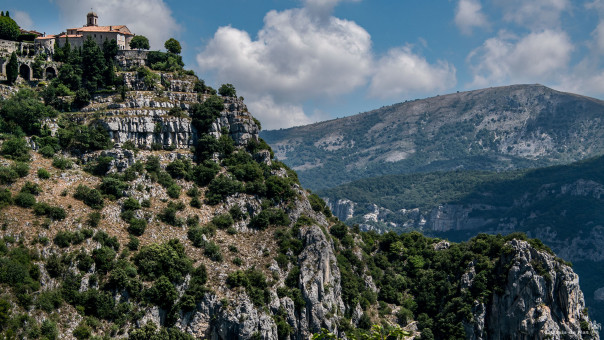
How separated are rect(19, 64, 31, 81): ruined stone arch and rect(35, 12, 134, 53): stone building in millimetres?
9280

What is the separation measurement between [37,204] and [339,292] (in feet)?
186

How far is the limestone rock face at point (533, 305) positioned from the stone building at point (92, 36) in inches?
3978

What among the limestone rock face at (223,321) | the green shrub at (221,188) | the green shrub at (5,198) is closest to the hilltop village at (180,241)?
the limestone rock face at (223,321)

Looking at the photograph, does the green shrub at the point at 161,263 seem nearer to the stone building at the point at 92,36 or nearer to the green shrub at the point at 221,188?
the green shrub at the point at 221,188

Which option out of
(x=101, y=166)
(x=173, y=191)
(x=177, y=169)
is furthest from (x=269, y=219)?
(x=101, y=166)

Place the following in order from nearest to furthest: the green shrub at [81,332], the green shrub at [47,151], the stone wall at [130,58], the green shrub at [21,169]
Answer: the green shrub at [81,332]
the green shrub at [21,169]
the green shrub at [47,151]
the stone wall at [130,58]

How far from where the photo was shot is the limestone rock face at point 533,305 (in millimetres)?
119812

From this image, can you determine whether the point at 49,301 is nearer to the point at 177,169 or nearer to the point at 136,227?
the point at 136,227

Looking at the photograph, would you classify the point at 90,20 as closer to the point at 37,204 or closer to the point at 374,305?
the point at 37,204

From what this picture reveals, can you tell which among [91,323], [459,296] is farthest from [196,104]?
[459,296]

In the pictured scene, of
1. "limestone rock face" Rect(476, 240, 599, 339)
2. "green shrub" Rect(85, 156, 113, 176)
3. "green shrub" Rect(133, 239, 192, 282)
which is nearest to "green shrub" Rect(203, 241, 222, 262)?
"green shrub" Rect(133, 239, 192, 282)

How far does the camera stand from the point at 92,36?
5669 inches

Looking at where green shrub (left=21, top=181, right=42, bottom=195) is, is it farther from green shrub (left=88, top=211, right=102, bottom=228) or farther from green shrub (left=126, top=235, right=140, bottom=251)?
green shrub (left=126, top=235, right=140, bottom=251)

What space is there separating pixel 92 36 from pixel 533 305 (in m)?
115
